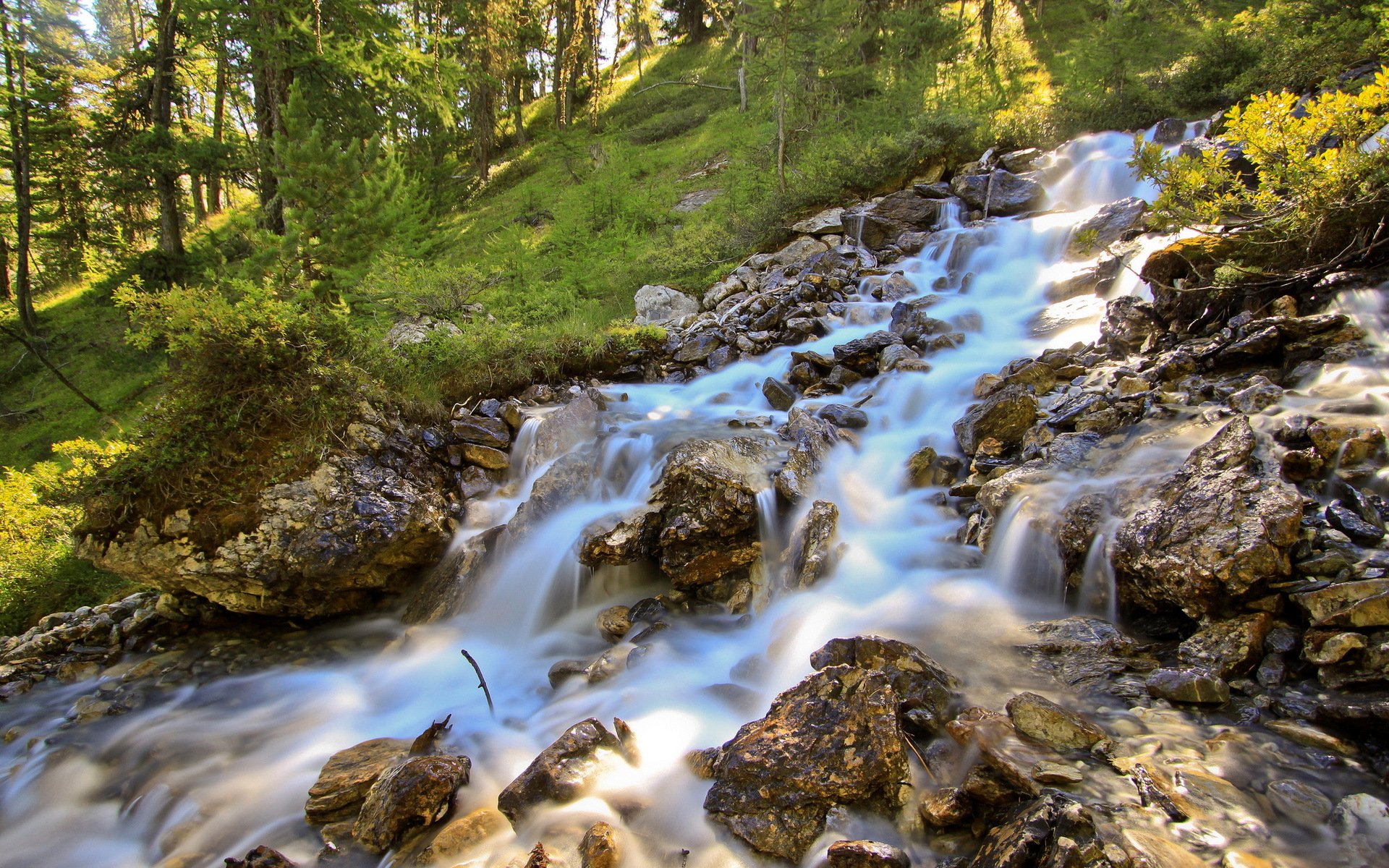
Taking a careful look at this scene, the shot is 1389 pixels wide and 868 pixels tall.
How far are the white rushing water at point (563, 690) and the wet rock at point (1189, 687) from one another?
0.77 feet

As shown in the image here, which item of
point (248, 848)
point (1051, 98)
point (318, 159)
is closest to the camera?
point (248, 848)

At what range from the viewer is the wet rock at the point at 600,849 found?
2.94 m

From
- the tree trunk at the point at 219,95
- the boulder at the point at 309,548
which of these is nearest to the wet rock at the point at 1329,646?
the boulder at the point at 309,548

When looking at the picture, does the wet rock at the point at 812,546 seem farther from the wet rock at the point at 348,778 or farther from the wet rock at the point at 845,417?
the wet rock at the point at 348,778

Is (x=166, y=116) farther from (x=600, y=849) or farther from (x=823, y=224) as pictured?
(x=600, y=849)

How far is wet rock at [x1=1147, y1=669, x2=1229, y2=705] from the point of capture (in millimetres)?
3135

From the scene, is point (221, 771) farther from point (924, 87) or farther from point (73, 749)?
point (924, 87)

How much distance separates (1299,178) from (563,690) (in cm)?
737

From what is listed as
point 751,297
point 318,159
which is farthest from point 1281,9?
point 318,159

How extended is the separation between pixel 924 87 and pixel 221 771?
64.0ft

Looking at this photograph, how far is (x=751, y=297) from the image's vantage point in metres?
11.4

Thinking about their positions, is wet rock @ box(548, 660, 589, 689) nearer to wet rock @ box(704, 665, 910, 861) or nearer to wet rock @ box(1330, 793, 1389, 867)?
wet rock @ box(704, 665, 910, 861)

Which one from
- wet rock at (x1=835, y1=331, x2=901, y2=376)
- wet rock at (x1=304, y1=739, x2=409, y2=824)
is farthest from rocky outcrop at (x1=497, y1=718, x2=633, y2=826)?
wet rock at (x1=835, y1=331, x2=901, y2=376)

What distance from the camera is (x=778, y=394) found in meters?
8.40
